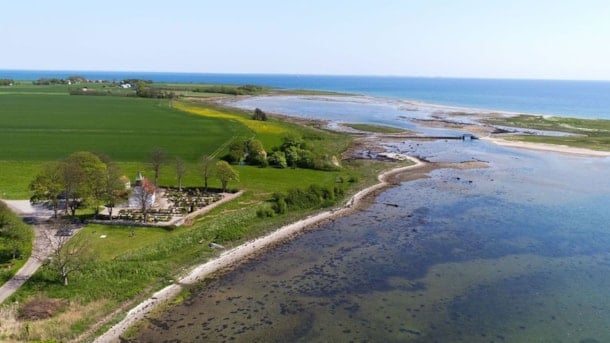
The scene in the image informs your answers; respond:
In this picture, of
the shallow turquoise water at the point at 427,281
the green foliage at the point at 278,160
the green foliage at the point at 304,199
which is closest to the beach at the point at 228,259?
the shallow turquoise water at the point at 427,281

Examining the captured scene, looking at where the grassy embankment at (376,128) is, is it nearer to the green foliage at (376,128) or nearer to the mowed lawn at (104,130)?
the green foliage at (376,128)

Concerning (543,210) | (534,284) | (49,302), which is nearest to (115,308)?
(49,302)

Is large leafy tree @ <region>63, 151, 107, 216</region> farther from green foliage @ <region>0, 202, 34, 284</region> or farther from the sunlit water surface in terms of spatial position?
the sunlit water surface

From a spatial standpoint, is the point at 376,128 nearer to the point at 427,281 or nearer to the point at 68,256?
the point at 427,281

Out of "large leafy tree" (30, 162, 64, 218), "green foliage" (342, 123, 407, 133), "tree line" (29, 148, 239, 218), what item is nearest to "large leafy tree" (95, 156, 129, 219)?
"tree line" (29, 148, 239, 218)

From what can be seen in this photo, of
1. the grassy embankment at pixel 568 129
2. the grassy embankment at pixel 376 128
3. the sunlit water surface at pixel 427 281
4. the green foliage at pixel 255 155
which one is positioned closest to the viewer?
the sunlit water surface at pixel 427 281
